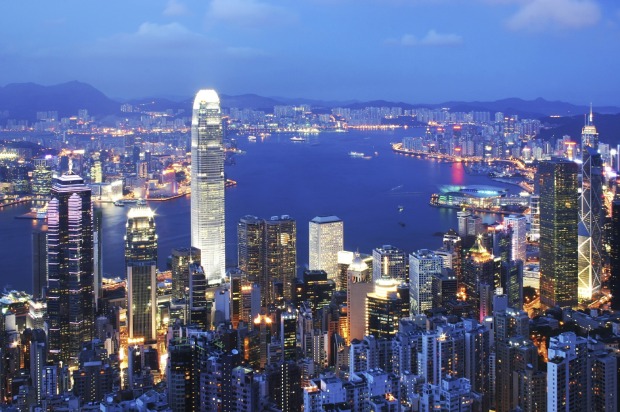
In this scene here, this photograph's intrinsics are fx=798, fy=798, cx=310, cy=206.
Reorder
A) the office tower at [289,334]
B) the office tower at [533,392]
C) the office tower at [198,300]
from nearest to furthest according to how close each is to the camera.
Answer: the office tower at [533,392]
the office tower at [289,334]
the office tower at [198,300]

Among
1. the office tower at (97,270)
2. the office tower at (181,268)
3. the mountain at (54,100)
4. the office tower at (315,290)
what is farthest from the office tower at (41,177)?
the office tower at (315,290)

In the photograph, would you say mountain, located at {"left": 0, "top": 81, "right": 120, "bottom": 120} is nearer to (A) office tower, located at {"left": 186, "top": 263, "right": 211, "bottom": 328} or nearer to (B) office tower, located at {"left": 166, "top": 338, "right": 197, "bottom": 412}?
(A) office tower, located at {"left": 186, "top": 263, "right": 211, "bottom": 328}

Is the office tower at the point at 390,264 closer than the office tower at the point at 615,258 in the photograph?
No

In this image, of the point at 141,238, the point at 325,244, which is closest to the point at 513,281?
the point at 325,244

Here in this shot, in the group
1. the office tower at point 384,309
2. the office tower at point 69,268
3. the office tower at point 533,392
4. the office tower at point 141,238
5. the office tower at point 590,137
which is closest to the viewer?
the office tower at point 533,392

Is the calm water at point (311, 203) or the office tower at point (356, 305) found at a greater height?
the calm water at point (311, 203)

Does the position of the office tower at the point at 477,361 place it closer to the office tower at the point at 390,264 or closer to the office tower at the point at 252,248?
the office tower at the point at 390,264

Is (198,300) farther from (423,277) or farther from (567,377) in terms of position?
(567,377)

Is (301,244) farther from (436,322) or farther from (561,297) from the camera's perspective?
(436,322)
